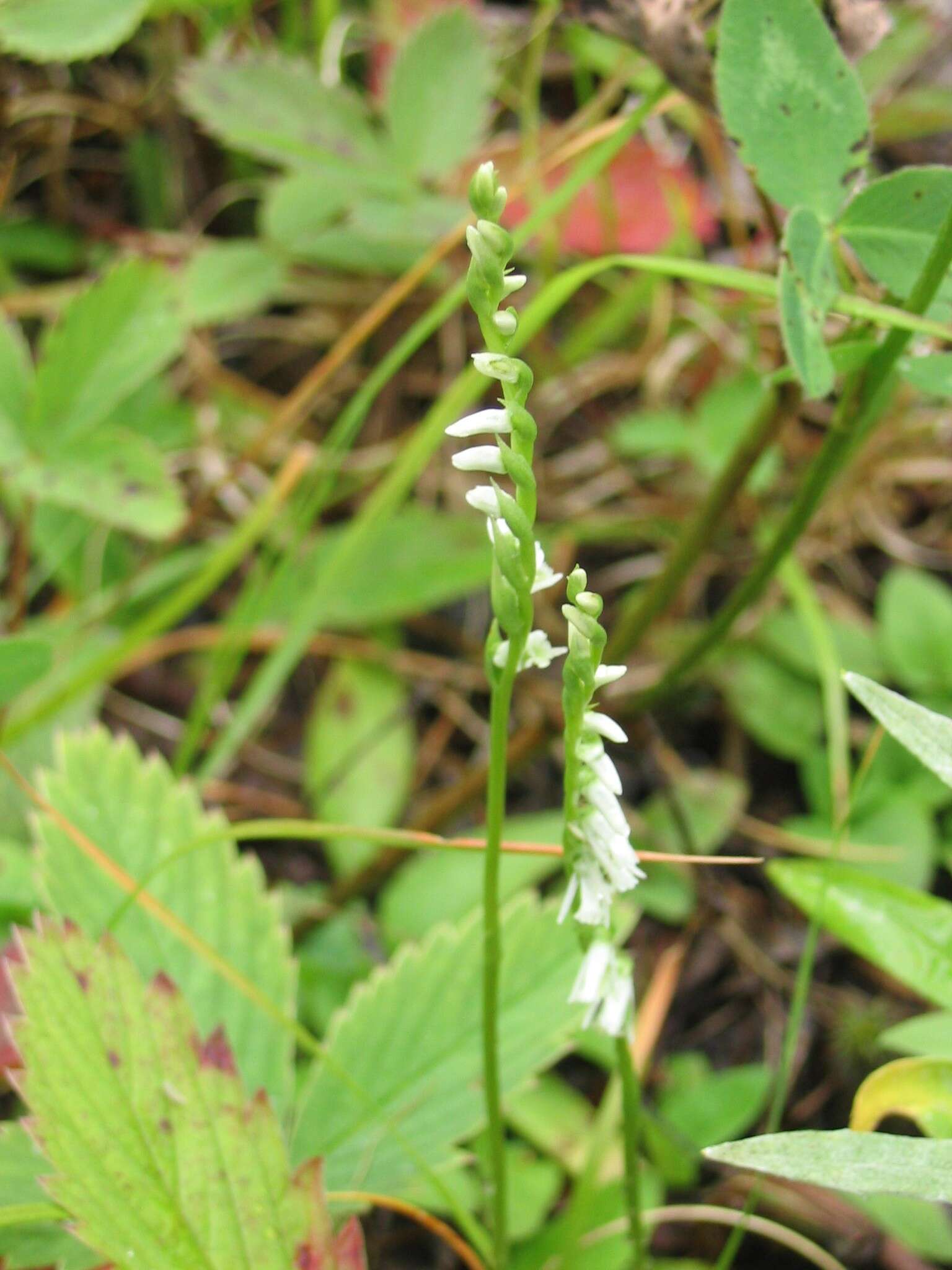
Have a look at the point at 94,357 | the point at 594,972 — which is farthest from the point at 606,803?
the point at 94,357

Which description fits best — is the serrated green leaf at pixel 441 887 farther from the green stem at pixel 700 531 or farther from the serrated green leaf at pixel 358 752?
the green stem at pixel 700 531

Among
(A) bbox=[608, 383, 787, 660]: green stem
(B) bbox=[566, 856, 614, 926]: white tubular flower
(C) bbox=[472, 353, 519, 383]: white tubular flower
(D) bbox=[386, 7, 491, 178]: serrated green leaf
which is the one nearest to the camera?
(C) bbox=[472, 353, 519, 383]: white tubular flower

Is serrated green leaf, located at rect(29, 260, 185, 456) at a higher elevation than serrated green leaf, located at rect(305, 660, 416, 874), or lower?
higher

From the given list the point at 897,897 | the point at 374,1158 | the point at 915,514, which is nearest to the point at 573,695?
the point at 897,897

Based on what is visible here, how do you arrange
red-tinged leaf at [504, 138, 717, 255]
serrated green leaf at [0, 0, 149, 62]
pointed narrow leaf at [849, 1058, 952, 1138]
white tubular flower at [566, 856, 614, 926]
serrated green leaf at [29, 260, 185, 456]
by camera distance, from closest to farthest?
white tubular flower at [566, 856, 614, 926], pointed narrow leaf at [849, 1058, 952, 1138], serrated green leaf at [0, 0, 149, 62], serrated green leaf at [29, 260, 185, 456], red-tinged leaf at [504, 138, 717, 255]

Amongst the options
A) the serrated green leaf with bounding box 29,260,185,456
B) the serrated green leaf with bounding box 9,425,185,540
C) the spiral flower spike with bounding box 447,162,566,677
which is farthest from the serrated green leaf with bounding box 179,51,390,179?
the spiral flower spike with bounding box 447,162,566,677

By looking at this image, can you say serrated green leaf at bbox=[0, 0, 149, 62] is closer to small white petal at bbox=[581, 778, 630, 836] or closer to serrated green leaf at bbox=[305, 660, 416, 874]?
serrated green leaf at bbox=[305, 660, 416, 874]
